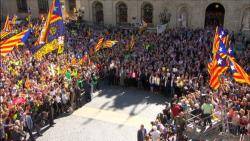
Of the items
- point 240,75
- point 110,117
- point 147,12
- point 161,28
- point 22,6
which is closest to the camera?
point 240,75

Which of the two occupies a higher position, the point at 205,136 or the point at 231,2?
the point at 231,2

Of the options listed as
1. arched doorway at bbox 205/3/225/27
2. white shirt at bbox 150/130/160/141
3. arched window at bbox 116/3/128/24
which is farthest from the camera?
arched window at bbox 116/3/128/24

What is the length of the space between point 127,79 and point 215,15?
13149 mm

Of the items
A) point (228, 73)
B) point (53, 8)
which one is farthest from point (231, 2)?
point (53, 8)

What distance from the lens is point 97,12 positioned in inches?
1491

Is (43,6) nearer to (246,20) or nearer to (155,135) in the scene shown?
(246,20)

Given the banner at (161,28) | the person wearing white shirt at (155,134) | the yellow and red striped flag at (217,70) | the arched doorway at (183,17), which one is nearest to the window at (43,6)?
the banner at (161,28)

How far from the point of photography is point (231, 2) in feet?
100

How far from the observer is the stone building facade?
1207 inches

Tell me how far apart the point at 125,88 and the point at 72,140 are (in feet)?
25.2

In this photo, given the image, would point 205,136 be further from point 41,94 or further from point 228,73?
point 41,94

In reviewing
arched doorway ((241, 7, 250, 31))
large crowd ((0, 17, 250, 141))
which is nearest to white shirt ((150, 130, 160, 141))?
large crowd ((0, 17, 250, 141))

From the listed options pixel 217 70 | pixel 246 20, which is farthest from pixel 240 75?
pixel 246 20

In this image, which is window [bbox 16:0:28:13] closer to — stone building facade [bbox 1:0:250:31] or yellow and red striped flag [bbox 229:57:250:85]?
stone building facade [bbox 1:0:250:31]
